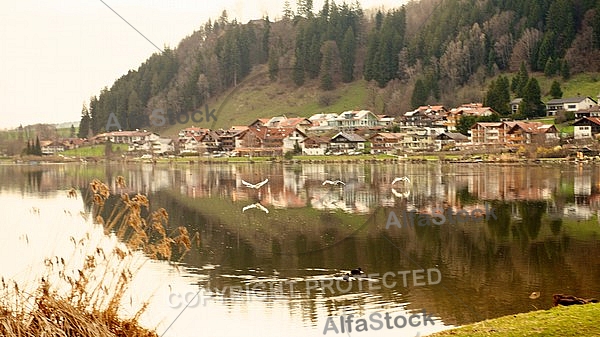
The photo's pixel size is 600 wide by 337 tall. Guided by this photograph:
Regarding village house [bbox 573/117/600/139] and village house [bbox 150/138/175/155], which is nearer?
village house [bbox 573/117/600/139]

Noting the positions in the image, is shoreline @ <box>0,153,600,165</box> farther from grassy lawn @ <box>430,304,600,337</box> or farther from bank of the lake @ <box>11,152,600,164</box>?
grassy lawn @ <box>430,304,600,337</box>

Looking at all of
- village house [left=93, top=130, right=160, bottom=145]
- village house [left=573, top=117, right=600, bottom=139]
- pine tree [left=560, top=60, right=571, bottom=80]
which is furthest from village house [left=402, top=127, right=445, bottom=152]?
village house [left=93, top=130, right=160, bottom=145]

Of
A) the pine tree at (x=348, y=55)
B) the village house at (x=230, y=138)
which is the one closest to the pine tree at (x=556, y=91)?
the pine tree at (x=348, y=55)

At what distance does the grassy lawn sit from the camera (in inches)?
158

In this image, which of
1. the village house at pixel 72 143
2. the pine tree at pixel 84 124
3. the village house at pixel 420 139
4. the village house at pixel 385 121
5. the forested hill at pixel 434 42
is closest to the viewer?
the pine tree at pixel 84 124

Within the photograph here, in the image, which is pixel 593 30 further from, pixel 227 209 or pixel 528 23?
pixel 227 209

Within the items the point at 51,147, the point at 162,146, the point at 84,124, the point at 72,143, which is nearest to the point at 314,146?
the point at 162,146

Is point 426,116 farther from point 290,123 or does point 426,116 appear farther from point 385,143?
point 290,123

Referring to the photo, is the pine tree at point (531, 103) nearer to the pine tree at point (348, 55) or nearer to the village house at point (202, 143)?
the pine tree at point (348, 55)

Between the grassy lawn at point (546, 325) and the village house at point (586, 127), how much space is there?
37561 millimetres

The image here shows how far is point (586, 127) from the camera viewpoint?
39812 mm

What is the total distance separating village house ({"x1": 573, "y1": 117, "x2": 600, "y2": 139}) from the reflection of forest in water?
1543 centimetres

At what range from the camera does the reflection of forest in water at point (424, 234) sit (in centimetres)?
788

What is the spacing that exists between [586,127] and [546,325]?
38.6 meters
